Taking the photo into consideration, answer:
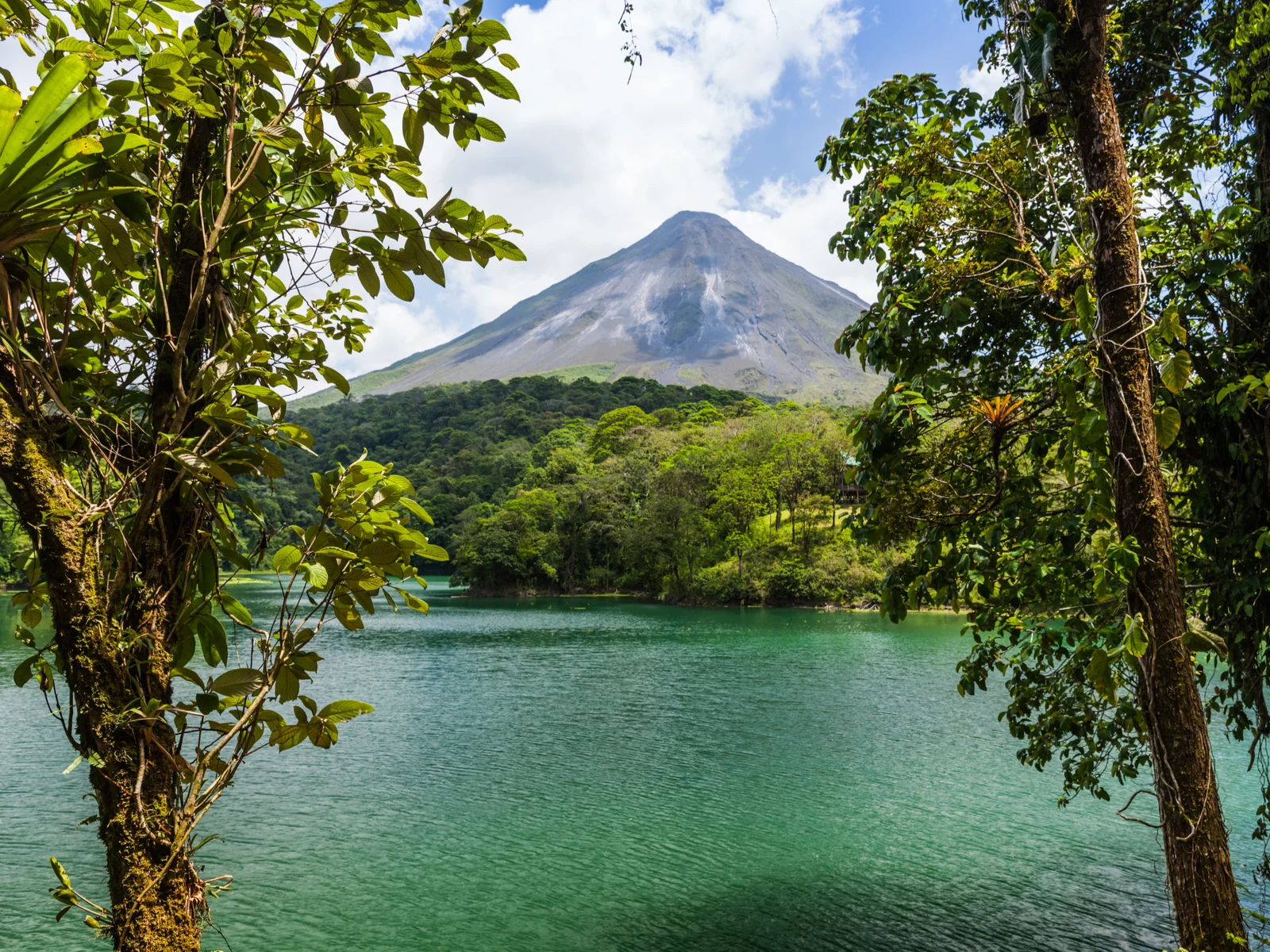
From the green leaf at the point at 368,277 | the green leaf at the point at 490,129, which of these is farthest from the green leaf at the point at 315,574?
the green leaf at the point at 490,129

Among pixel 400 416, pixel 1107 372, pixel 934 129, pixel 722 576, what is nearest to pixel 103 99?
pixel 1107 372

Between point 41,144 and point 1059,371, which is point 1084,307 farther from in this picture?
point 41,144

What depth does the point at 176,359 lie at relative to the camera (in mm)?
1099

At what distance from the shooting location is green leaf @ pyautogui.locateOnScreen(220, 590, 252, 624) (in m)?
1.20

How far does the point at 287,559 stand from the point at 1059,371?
10.5ft

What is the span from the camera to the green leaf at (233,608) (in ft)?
3.95

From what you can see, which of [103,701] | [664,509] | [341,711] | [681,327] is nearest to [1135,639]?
[341,711]

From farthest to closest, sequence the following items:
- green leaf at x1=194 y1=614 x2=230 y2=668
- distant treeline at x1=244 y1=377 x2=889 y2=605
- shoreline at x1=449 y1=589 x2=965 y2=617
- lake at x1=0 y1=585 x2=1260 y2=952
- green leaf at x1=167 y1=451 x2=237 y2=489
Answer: distant treeline at x1=244 y1=377 x2=889 y2=605
shoreline at x1=449 y1=589 x2=965 y2=617
lake at x1=0 y1=585 x2=1260 y2=952
green leaf at x1=194 y1=614 x2=230 y2=668
green leaf at x1=167 y1=451 x2=237 y2=489

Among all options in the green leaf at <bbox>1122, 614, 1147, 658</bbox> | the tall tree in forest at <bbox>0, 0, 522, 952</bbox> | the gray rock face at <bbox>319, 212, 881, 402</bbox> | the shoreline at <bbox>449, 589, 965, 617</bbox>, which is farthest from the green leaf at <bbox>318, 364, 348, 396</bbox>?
the gray rock face at <bbox>319, 212, 881, 402</bbox>

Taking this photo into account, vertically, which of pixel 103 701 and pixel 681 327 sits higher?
pixel 681 327

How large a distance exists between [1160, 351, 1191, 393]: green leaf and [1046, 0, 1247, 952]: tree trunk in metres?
0.13

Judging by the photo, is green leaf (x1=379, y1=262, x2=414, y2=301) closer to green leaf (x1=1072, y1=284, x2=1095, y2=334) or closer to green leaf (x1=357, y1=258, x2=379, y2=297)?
green leaf (x1=357, y1=258, x2=379, y2=297)

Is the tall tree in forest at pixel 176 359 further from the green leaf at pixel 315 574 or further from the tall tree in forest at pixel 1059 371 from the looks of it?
the tall tree in forest at pixel 1059 371

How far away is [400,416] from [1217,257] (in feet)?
263
